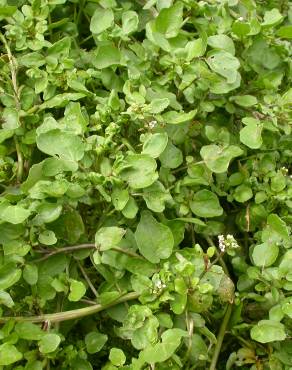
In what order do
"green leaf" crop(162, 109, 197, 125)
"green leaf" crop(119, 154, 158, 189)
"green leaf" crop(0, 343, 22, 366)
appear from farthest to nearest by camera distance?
"green leaf" crop(162, 109, 197, 125)
"green leaf" crop(119, 154, 158, 189)
"green leaf" crop(0, 343, 22, 366)

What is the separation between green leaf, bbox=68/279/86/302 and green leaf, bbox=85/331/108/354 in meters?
0.11

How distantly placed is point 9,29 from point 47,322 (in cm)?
63

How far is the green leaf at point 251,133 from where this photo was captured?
53.1 inches

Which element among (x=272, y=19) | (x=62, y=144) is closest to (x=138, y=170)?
(x=62, y=144)

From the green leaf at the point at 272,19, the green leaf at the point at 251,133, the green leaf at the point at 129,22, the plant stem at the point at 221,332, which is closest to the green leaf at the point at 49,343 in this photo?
the plant stem at the point at 221,332

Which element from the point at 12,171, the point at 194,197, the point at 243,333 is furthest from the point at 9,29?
the point at 243,333

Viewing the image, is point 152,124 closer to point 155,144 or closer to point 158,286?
point 155,144

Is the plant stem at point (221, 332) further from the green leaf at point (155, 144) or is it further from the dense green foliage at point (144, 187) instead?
the green leaf at point (155, 144)

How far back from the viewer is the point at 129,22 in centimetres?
144

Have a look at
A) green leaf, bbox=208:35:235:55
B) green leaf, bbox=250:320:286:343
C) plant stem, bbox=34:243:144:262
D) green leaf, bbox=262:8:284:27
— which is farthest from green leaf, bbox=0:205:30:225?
green leaf, bbox=262:8:284:27

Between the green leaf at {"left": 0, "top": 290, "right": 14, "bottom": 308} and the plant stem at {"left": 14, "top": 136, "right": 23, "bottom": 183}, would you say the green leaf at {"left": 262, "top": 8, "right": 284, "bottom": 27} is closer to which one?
the plant stem at {"left": 14, "top": 136, "right": 23, "bottom": 183}

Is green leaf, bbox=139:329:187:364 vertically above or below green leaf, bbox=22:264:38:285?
below

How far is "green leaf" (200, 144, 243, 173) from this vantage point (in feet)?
4.32

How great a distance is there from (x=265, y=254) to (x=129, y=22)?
579 mm
